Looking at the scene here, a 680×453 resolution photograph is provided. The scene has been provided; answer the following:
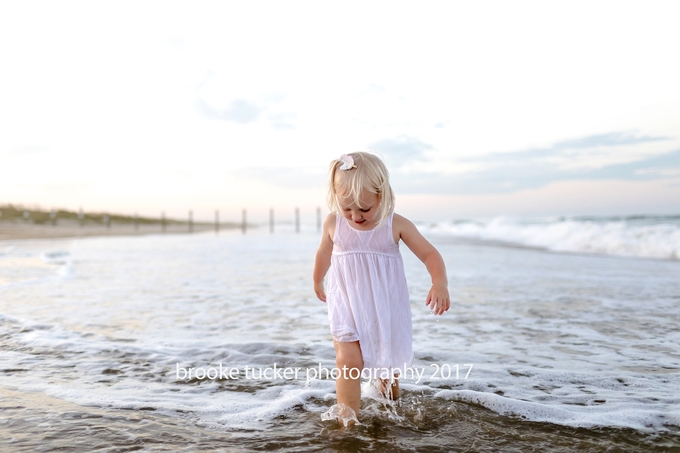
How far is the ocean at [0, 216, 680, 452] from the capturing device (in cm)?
251

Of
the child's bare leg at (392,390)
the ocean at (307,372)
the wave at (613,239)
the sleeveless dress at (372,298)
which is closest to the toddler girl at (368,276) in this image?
the sleeveless dress at (372,298)

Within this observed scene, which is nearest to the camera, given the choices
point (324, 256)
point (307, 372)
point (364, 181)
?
point (364, 181)

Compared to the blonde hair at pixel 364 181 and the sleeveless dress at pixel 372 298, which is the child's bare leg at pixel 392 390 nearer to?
the sleeveless dress at pixel 372 298

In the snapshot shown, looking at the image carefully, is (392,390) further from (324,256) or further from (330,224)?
(330,224)

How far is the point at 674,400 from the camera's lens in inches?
118

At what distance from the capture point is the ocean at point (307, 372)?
251 centimetres

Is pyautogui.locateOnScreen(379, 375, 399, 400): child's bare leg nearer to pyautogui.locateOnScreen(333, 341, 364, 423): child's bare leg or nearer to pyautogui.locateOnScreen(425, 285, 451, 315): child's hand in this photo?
pyautogui.locateOnScreen(333, 341, 364, 423): child's bare leg

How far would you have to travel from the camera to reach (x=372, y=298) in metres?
2.87

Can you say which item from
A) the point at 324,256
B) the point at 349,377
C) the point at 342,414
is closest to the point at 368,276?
the point at 324,256

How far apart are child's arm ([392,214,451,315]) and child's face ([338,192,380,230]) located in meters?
0.16

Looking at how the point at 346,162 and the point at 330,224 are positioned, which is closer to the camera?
the point at 346,162

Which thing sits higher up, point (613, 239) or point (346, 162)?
point (346, 162)

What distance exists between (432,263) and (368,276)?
371mm

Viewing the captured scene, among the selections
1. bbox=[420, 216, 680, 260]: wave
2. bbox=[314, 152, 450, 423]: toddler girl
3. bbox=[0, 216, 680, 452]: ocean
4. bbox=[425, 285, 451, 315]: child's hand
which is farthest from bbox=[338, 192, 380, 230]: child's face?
bbox=[420, 216, 680, 260]: wave
